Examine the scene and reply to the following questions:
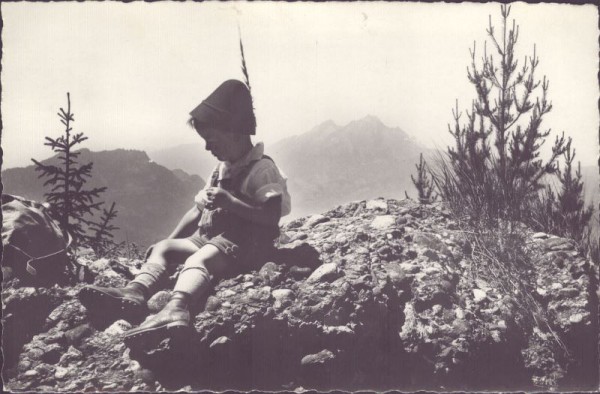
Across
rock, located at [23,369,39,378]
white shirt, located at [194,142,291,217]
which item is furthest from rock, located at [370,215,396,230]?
rock, located at [23,369,39,378]

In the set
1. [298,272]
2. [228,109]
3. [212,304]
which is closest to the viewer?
[212,304]

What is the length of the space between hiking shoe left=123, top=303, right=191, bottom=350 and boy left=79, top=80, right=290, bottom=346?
0.11m

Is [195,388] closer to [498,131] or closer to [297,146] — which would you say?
[297,146]

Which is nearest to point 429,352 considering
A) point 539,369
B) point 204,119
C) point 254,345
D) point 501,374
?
point 501,374

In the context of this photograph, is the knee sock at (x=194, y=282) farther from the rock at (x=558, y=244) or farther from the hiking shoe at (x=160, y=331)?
the rock at (x=558, y=244)

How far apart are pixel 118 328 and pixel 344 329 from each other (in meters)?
1.02

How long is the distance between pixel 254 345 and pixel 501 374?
122 cm

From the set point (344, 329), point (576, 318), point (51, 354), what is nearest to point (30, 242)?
point (51, 354)

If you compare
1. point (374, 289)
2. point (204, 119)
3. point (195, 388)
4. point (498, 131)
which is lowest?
point (195, 388)

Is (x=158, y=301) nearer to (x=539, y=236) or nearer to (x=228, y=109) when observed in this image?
(x=228, y=109)

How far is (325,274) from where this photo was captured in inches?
83.6

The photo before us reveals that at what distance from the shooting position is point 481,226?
8.89 ft

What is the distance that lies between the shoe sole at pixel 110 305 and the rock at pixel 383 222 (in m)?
1.45

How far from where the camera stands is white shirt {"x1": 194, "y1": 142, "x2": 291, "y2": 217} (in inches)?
81.7
